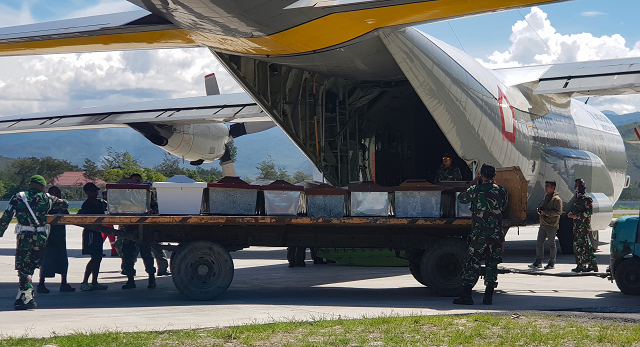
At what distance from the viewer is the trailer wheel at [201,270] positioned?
8641mm

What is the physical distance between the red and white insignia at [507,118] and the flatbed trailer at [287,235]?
1.84 m

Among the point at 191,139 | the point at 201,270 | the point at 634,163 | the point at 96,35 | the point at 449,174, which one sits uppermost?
the point at 634,163

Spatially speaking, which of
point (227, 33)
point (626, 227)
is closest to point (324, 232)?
point (227, 33)

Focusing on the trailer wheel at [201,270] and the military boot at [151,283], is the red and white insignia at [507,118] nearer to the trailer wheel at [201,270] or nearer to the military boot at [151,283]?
the trailer wheel at [201,270]

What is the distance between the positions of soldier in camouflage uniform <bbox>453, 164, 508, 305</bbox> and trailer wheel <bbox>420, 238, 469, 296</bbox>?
0.68 metres

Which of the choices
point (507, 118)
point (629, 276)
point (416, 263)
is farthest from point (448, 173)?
point (629, 276)

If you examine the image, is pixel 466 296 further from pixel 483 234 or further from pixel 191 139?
pixel 191 139

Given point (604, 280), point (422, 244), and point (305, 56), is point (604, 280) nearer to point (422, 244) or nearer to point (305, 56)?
point (422, 244)

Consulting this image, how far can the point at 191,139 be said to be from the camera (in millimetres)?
16953

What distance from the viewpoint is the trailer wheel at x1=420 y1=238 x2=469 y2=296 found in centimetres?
895

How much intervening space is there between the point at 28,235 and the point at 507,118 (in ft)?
25.0

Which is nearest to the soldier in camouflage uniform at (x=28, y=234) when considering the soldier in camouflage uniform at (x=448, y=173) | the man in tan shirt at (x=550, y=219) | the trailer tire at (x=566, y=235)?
the soldier in camouflage uniform at (x=448, y=173)

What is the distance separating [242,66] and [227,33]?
165 centimetres

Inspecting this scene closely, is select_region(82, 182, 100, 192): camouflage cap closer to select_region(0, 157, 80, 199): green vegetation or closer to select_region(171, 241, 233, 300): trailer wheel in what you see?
select_region(171, 241, 233, 300): trailer wheel
